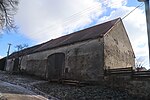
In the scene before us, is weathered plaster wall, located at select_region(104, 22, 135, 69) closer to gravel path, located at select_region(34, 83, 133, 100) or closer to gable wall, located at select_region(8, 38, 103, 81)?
gable wall, located at select_region(8, 38, 103, 81)

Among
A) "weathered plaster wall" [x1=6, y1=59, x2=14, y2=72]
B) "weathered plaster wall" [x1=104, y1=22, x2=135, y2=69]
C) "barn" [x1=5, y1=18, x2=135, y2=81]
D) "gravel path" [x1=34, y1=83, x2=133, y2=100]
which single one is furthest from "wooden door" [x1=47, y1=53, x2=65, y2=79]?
"weathered plaster wall" [x1=6, y1=59, x2=14, y2=72]

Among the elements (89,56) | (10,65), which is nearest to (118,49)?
(89,56)

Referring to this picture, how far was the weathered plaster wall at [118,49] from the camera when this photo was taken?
17.6m

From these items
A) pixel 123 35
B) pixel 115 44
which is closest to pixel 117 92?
pixel 115 44

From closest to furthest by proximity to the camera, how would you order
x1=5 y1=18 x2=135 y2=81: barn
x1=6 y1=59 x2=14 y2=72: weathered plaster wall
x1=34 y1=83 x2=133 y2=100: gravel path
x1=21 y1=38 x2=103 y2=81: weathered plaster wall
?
x1=34 y1=83 x2=133 y2=100: gravel path, x1=21 y1=38 x2=103 y2=81: weathered plaster wall, x1=5 y1=18 x2=135 y2=81: barn, x1=6 y1=59 x2=14 y2=72: weathered plaster wall

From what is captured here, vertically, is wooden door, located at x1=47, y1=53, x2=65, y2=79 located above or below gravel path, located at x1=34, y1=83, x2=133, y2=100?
above

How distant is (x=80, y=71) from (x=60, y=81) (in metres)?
2.06

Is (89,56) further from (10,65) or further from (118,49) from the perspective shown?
(10,65)

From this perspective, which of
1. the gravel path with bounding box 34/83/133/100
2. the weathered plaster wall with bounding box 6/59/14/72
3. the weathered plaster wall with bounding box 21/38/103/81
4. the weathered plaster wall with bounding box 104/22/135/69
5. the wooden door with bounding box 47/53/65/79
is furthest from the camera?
the weathered plaster wall with bounding box 6/59/14/72

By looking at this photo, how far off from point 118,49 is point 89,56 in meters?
3.49

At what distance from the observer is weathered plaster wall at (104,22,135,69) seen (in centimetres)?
1764

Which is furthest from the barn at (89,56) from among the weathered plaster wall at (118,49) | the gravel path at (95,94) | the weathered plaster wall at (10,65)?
the weathered plaster wall at (10,65)

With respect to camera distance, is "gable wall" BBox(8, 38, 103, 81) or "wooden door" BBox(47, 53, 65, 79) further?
"wooden door" BBox(47, 53, 65, 79)

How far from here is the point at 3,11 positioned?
15516 millimetres
